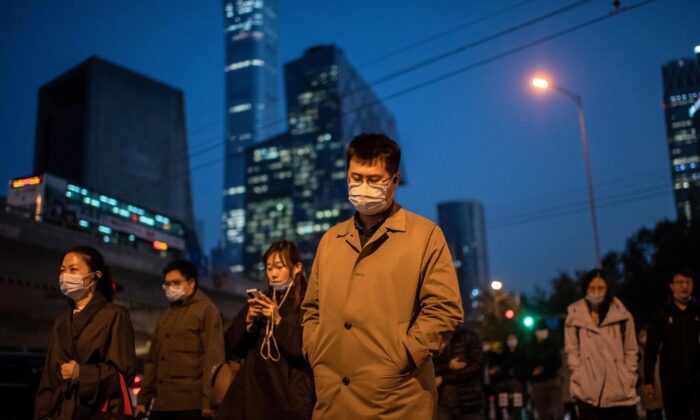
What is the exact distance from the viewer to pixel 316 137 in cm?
19825

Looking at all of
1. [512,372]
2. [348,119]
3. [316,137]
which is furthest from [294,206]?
[512,372]

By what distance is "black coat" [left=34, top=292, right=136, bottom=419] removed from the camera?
450cm

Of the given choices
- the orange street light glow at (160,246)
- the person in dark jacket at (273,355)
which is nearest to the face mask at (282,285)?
the person in dark jacket at (273,355)

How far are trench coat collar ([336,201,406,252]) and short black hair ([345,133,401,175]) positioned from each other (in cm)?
22

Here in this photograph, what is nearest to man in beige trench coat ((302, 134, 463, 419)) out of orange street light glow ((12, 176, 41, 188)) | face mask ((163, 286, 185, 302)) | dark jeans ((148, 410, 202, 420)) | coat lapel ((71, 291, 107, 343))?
coat lapel ((71, 291, 107, 343))

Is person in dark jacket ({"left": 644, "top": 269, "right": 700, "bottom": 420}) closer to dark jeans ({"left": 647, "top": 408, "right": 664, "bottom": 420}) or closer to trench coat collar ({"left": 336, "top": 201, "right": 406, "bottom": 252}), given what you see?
dark jeans ({"left": 647, "top": 408, "right": 664, "bottom": 420})

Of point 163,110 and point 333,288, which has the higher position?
point 163,110

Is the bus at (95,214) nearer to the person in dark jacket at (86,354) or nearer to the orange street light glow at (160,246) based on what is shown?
the orange street light glow at (160,246)

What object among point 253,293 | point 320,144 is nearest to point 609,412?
point 253,293

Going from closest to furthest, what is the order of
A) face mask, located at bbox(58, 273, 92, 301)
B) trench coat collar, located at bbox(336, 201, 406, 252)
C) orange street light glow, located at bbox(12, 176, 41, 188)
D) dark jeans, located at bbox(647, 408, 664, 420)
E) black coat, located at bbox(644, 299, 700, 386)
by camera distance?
trench coat collar, located at bbox(336, 201, 406, 252) → face mask, located at bbox(58, 273, 92, 301) → black coat, located at bbox(644, 299, 700, 386) → dark jeans, located at bbox(647, 408, 664, 420) → orange street light glow, located at bbox(12, 176, 41, 188)

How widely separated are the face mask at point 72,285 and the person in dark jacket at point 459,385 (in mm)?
3991

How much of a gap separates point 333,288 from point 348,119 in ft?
573

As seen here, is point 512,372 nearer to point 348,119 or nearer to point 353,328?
point 353,328

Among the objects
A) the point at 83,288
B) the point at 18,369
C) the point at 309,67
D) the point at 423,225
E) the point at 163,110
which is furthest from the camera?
the point at 309,67
